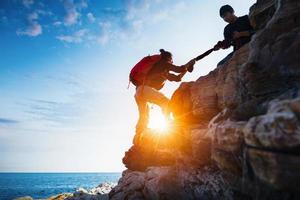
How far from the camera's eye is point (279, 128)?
179 inches

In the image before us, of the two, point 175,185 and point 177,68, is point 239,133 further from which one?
point 177,68

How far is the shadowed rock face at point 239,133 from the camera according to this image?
4742 millimetres

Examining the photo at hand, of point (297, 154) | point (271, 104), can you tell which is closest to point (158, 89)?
point (271, 104)

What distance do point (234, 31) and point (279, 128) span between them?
789 centimetres

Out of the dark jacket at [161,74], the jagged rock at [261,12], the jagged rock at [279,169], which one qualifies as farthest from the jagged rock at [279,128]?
the dark jacket at [161,74]

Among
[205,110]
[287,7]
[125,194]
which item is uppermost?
[287,7]

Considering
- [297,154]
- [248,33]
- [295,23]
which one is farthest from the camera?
[248,33]

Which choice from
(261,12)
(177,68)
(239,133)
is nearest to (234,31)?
(261,12)

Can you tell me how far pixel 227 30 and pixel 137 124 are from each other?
5.97m

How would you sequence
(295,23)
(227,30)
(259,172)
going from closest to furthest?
(259,172), (295,23), (227,30)

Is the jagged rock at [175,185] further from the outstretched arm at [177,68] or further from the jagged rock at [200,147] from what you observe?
the outstretched arm at [177,68]

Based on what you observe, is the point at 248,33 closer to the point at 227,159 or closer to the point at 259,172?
the point at 227,159

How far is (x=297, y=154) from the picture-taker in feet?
14.5

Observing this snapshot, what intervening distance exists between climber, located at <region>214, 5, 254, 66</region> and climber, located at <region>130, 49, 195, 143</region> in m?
1.56
